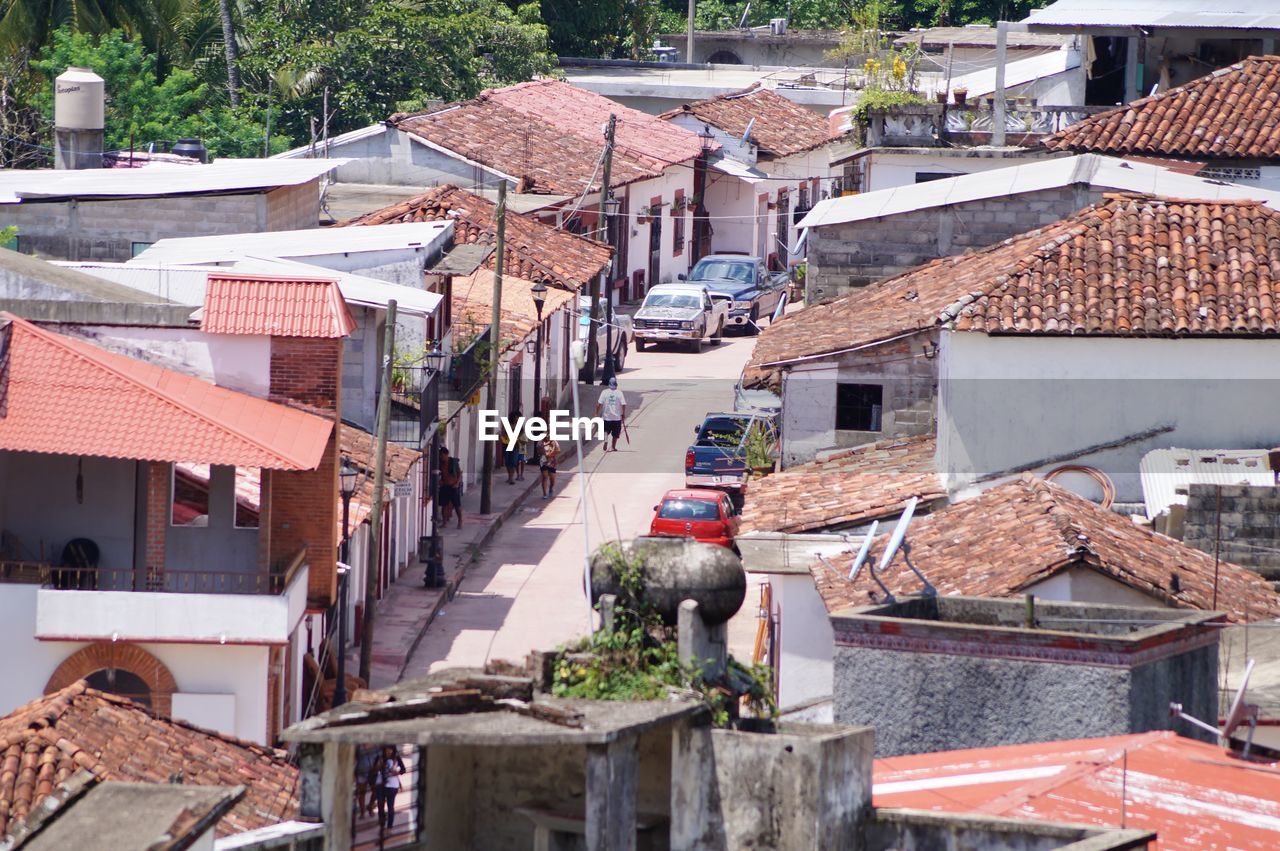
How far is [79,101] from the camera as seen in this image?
45281 mm

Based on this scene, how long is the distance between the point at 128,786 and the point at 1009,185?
2588cm

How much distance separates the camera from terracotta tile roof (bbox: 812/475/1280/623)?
72.7ft

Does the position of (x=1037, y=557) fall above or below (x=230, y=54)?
below

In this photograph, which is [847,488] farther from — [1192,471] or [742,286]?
[742,286]

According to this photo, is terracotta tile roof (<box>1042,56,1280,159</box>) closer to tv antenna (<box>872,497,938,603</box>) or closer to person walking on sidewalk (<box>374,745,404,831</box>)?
tv antenna (<box>872,497,938,603</box>)

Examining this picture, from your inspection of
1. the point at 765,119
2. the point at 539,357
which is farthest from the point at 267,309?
the point at 765,119

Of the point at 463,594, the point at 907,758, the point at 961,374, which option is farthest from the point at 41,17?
the point at 907,758

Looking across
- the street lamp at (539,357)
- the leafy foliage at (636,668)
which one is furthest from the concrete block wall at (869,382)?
the leafy foliage at (636,668)

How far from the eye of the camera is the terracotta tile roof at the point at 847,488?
90.5ft

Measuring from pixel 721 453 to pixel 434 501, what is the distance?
214 inches

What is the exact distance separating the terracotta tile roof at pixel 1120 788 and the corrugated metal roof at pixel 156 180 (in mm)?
26812

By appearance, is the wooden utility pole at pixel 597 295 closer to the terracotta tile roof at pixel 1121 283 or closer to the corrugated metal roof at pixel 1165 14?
the corrugated metal roof at pixel 1165 14

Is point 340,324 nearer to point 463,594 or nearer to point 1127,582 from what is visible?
point 463,594

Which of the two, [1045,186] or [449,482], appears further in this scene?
[449,482]
